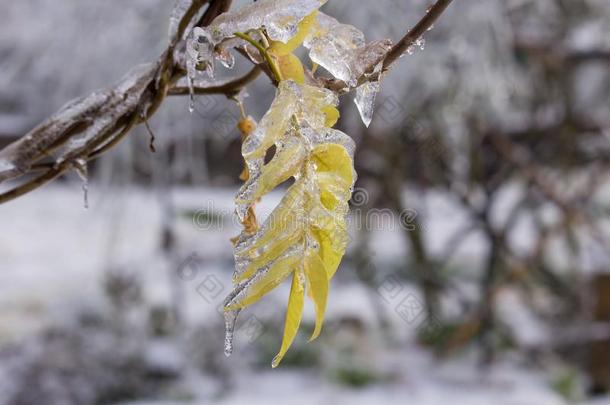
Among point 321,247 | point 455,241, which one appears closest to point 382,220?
point 455,241

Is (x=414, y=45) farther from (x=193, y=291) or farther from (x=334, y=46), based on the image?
(x=193, y=291)

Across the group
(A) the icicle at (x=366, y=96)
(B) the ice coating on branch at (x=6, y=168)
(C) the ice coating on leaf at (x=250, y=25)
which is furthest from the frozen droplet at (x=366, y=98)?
(B) the ice coating on branch at (x=6, y=168)

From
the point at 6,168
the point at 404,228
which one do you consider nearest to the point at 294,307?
the point at 6,168

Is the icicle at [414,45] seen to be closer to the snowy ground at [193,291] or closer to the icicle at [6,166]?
the icicle at [6,166]

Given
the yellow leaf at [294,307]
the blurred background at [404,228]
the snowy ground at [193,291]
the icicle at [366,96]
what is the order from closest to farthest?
the yellow leaf at [294,307] → the icicle at [366,96] → the blurred background at [404,228] → the snowy ground at [193,291]

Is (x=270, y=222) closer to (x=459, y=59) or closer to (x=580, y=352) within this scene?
(x=459, y=59)

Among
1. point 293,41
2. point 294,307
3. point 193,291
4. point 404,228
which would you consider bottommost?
point 193,291
